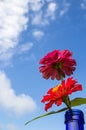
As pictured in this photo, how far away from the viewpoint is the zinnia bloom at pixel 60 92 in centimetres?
59

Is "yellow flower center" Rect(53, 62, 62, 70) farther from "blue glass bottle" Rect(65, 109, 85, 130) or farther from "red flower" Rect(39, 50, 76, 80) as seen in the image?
"blue glass bottle" Rect(65, 109, 85, 130)

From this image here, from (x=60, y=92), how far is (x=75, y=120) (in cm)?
12

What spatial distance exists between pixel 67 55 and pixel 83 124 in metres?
0.26

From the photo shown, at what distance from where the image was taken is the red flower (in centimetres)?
64

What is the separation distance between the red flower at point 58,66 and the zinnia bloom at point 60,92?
37mm

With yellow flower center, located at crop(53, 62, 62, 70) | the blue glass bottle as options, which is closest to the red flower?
yellow flower center, located at crop(53, 62, 62, 70)

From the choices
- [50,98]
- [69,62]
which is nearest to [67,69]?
[69,62]

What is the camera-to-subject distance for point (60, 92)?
2.02 ft

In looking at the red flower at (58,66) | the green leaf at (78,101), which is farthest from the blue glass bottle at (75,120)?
the red flower at (58,66)

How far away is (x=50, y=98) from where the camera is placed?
595mm

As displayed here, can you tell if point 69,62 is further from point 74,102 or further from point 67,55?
point 74,102

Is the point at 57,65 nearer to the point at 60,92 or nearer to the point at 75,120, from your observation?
A: the point at 60,92

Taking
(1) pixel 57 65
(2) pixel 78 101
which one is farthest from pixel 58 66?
(2) pixel 78 101

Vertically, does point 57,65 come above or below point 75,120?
above
